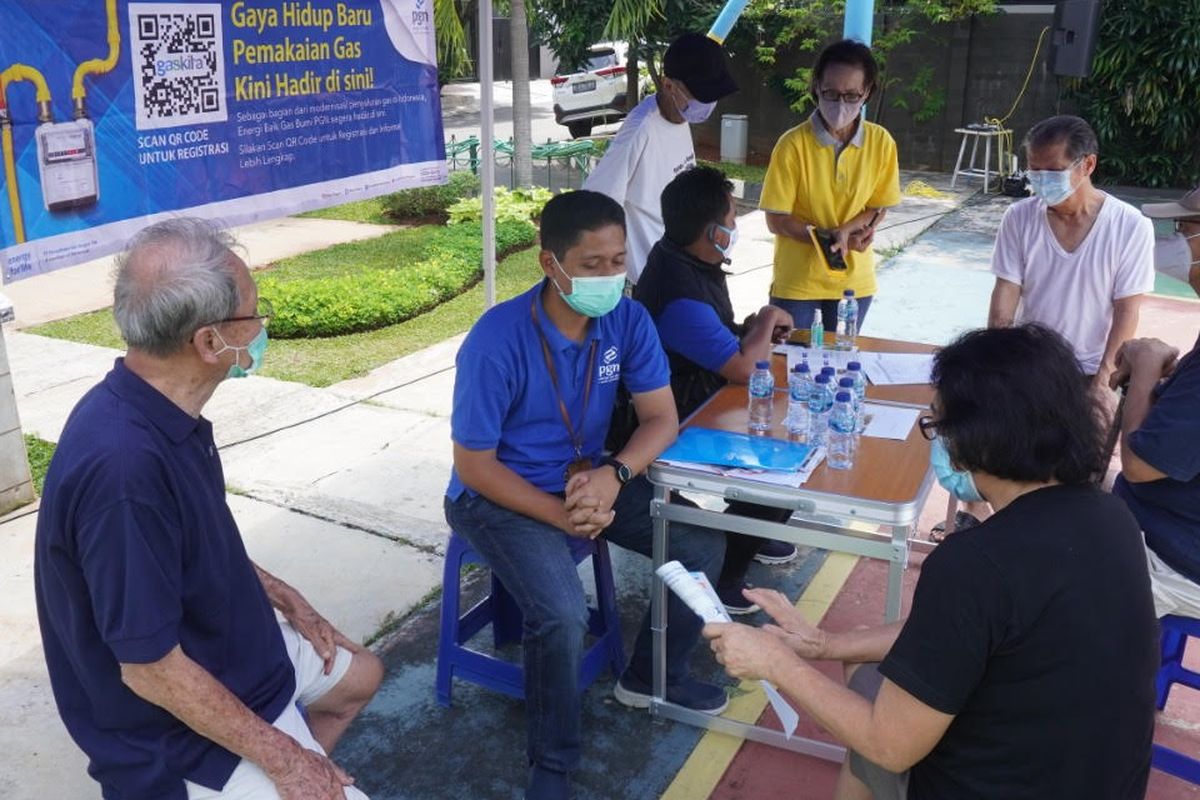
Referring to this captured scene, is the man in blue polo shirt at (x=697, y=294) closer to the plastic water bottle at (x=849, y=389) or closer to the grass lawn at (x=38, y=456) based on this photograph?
the plastic water bottle at (x=849, y=389)

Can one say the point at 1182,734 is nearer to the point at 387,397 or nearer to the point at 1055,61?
the point at 387,397

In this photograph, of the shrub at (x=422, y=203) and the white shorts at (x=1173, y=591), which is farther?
the shrub at (x=422, y=203)

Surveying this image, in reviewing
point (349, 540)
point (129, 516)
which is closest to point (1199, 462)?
point (129, 516)

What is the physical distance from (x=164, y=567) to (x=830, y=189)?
338cm

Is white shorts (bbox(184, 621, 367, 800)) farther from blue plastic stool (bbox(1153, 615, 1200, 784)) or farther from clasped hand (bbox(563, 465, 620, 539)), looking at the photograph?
blue plastic stool (bbox(1153, 615, 1200, 784))

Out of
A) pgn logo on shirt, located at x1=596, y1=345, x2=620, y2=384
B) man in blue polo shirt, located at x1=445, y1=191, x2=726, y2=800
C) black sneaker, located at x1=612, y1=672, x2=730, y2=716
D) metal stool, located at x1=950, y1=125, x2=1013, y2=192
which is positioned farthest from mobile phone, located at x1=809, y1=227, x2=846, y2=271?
metal stool, located at x1=950, y1=125, x2=1013, y2=192

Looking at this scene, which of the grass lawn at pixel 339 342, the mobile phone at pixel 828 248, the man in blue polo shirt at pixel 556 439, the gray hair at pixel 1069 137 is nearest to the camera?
the man in blue polo shirt at pixel 556 439

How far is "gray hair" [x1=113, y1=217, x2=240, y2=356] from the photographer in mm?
2047

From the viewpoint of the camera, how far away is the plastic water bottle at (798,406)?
3.25 m

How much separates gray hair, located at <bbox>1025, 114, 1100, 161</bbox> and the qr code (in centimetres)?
289

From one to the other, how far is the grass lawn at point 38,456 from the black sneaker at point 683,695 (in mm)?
2988

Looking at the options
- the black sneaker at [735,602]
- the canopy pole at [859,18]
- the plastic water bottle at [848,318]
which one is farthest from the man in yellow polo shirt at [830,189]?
the canopy pole at [859,18]

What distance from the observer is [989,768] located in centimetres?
187

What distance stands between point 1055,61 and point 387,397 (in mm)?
5958
